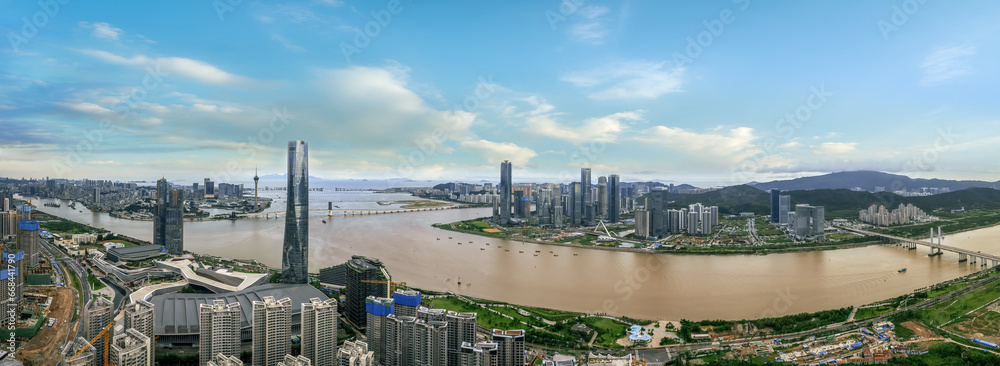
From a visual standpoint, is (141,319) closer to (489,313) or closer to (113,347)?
(113,347)

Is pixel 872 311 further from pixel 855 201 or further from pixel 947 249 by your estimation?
pixel 855 201

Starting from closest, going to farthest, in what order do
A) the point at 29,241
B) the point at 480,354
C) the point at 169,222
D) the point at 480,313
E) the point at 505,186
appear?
1. the point at 480,354
2. the point at 480,313
3. the point at 29,241
4. the point at 169,222
5. the point at 505,186

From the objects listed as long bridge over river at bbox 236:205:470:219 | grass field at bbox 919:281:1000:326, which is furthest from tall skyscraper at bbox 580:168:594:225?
grass field at bbox 919:281:1000:326

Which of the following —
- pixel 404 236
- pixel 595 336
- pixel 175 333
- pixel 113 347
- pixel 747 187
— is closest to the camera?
pixel 113 347

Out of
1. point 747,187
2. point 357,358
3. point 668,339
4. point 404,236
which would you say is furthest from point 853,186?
point 357,358

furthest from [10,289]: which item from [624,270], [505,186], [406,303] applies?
[505,186]
